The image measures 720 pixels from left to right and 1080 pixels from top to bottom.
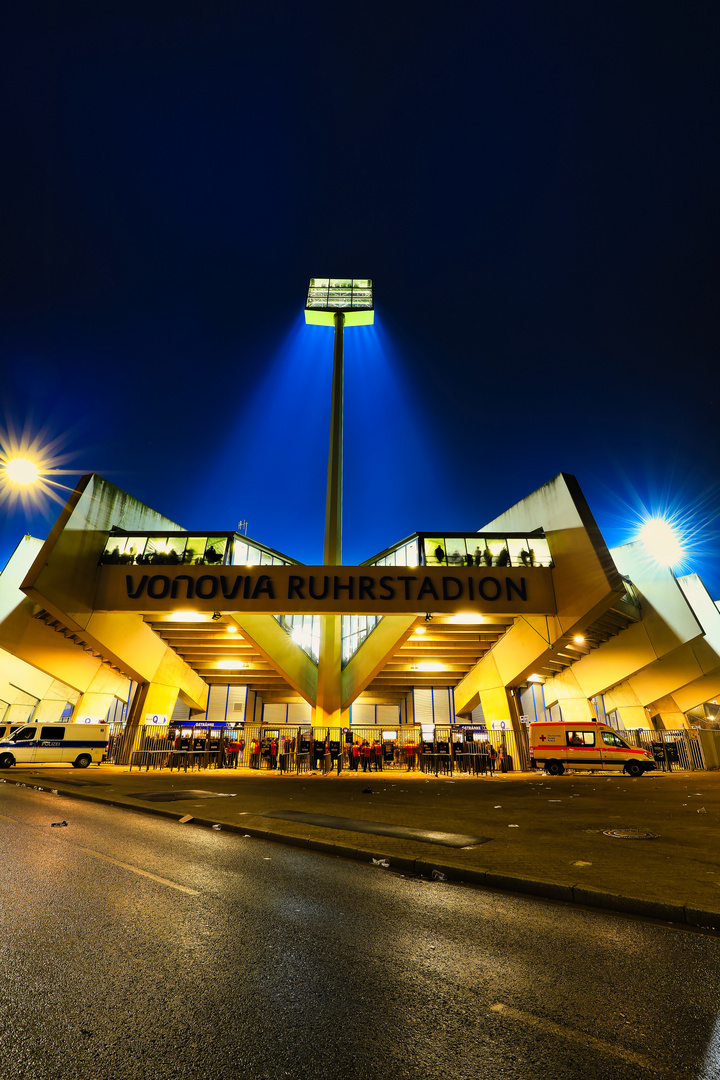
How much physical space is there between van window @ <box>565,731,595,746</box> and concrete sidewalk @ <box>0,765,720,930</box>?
10570 mm

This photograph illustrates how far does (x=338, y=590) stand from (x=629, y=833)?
2161 cm

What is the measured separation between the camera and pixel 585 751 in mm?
26797

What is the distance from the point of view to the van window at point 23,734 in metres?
26.8

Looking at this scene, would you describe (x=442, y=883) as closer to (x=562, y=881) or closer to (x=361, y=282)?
(x=562, y=881)

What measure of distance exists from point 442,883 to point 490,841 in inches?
84.4

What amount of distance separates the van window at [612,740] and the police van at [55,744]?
27.3m

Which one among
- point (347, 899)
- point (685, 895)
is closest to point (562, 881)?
point (685, 895)

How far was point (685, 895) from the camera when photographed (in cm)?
510

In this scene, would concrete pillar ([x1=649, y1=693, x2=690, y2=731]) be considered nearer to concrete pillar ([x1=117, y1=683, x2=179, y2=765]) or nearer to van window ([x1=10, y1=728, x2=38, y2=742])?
concrete pillar ([x1=117, y1=683, x2=179, y2=765])

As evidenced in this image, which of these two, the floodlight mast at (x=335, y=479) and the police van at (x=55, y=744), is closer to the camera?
the police van at (x=55, y=744)

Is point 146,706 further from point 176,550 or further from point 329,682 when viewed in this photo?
point 329,682

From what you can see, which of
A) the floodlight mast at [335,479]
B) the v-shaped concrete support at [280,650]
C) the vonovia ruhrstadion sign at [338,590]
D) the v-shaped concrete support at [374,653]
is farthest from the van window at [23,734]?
the floodlight mast at [335,479]

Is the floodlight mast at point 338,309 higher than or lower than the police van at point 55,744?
higher

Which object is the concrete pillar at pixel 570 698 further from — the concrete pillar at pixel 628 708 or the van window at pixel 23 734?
the van window at pixel 23 734
